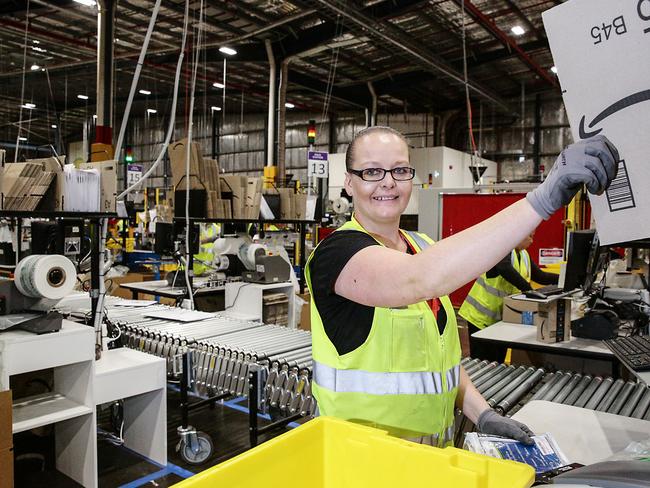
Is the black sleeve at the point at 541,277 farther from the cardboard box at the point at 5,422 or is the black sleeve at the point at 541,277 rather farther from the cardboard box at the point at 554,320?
the cardboard box at the point at 5,422

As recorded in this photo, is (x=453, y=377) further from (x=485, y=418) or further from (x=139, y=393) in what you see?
(x=139, y=393)

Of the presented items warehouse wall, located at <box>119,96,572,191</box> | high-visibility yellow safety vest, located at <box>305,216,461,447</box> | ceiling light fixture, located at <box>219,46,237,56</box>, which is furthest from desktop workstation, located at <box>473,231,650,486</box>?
warehouse wall, located at <box>119,96,572,191</box>

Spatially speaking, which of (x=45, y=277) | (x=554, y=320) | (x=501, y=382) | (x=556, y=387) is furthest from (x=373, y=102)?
(x=556, y=387)

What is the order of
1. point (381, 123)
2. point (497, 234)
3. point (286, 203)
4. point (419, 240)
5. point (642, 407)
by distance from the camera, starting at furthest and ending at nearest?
1. point (381, 123)
2. point (286, 203)
3. point (642, 407)
4. point (419, 240)
5. point (497, 234)

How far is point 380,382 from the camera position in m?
1.29

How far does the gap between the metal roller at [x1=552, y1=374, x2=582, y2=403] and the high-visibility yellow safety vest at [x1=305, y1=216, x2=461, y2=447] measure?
85 centimetres

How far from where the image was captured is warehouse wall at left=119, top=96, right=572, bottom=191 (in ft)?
42.4

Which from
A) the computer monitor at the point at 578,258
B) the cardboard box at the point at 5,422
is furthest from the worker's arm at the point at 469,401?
the cardboard box at the point at 5,422

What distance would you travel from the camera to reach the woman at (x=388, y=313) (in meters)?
1.03

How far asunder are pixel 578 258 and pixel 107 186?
2.74 meters

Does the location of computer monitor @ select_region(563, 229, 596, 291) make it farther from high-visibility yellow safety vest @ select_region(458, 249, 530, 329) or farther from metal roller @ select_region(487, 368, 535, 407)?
high-visibility yellow safety vest @ select_region(458, 249, 530, 329)

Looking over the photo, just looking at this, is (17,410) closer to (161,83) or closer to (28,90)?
(161,83)

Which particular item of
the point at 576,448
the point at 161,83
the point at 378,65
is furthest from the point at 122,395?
the point at 161,83

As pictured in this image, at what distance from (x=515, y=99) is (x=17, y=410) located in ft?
42.7
